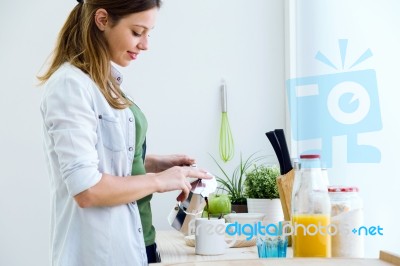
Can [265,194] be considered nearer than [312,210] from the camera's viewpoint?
No

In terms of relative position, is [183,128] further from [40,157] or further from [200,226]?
[200,226]

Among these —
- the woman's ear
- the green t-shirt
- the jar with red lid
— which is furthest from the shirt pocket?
the jar with red lid

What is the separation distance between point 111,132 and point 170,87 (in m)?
1.40

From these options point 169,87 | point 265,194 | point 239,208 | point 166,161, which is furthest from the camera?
point 169,87

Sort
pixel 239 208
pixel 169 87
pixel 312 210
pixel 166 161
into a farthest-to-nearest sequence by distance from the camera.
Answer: pixel 169 87, pixel 239 208, pixel 166 161, pixel 312 210

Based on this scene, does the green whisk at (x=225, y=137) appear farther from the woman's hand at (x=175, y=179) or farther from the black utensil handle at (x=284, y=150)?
the woman's hand at (x=175, y=179)

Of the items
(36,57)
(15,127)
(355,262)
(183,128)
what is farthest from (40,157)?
(355,262)

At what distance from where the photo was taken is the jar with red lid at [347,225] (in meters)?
1.50

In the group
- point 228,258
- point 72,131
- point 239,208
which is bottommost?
point 228,258

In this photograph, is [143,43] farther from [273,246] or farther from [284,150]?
[273,246]

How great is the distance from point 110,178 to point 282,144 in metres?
0.54

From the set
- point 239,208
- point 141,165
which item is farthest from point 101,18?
point 239,208

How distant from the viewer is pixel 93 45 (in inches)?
67.4

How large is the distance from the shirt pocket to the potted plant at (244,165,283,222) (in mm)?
748
